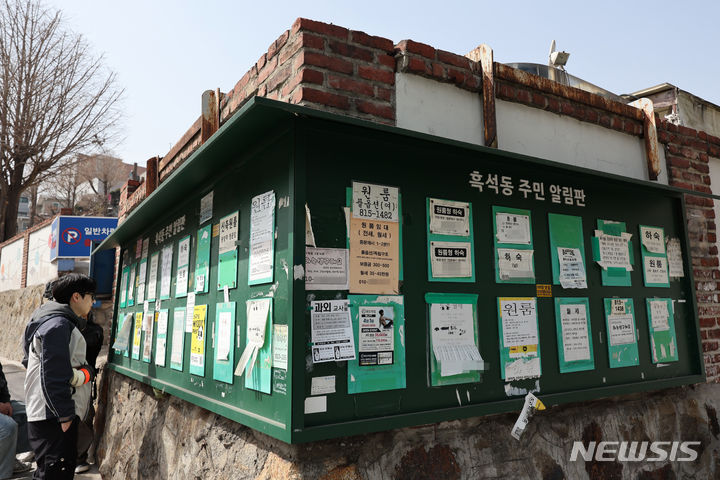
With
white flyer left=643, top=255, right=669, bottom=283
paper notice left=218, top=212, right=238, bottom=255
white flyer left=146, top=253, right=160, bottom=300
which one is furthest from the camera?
white flyer left=146, top=253, right=160, bottom=300

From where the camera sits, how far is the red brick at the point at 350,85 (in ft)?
8.59

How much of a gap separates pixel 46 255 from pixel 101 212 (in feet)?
47.6

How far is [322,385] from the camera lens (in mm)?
2275

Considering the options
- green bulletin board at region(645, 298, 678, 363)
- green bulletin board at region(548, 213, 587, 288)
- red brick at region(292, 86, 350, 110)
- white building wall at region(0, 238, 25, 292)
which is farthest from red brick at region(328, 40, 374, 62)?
white building wall at region(0, 238, 25, 292)

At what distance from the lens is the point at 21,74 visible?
59.5ft

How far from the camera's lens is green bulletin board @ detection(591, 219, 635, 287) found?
3.50 m

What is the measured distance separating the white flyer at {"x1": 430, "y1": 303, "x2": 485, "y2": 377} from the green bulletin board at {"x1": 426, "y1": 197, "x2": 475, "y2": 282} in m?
0.18

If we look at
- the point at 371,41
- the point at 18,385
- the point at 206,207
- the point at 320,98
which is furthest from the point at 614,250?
the point at 18,385

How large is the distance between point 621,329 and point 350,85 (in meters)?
2.62

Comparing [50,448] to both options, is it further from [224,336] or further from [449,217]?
[449,217]

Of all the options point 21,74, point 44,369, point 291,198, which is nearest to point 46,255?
point 21,74

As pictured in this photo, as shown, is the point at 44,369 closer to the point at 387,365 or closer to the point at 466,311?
the point at 387,365

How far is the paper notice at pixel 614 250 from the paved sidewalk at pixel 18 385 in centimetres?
582

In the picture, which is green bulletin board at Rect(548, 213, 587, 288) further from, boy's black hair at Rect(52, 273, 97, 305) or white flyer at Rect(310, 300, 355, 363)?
boy's black hair at Rect(52, 273, 97, 305)
